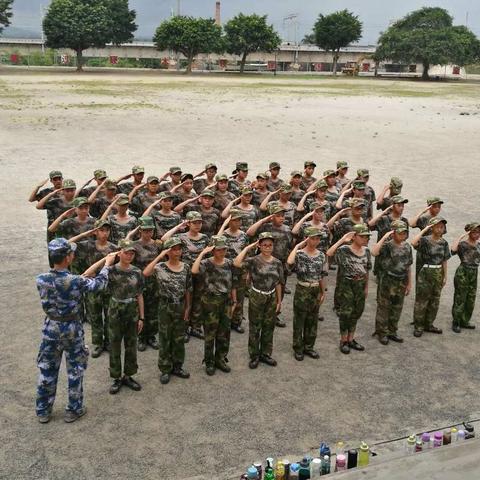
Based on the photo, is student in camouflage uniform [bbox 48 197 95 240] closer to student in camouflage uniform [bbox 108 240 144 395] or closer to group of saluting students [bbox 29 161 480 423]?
group of saluting students [bbox 29 161 480 423]

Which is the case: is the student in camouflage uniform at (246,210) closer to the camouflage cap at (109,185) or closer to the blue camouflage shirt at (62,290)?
the camouflage cap at (109,185)

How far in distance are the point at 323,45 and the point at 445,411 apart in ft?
260

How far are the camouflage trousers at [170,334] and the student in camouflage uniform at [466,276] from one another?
4.44 meters

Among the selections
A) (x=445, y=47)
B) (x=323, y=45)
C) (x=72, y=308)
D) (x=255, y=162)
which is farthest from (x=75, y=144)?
(x=323, y=45)

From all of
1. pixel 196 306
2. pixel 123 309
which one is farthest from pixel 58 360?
pixel 196 306

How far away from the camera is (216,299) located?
276 inches

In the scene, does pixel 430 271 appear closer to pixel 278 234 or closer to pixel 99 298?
pixel 278 234

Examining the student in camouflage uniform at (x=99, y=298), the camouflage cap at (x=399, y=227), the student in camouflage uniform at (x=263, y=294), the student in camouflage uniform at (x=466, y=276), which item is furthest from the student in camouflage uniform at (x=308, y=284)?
the student in camouflage uniform at (x=99, y=298)

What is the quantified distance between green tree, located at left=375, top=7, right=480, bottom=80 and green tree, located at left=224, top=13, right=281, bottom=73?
14.3m

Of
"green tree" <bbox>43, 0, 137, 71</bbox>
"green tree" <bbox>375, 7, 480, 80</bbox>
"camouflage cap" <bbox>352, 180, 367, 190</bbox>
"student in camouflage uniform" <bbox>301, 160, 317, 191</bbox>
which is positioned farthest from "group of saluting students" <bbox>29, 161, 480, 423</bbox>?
"green tree" <bbox>375, 7, 480, 80</bbox>

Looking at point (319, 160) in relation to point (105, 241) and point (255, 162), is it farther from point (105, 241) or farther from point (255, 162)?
point (105, 241)

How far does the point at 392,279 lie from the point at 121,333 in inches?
159

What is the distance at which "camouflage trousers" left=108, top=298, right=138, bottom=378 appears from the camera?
6664 millimetres

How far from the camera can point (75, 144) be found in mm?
21859
